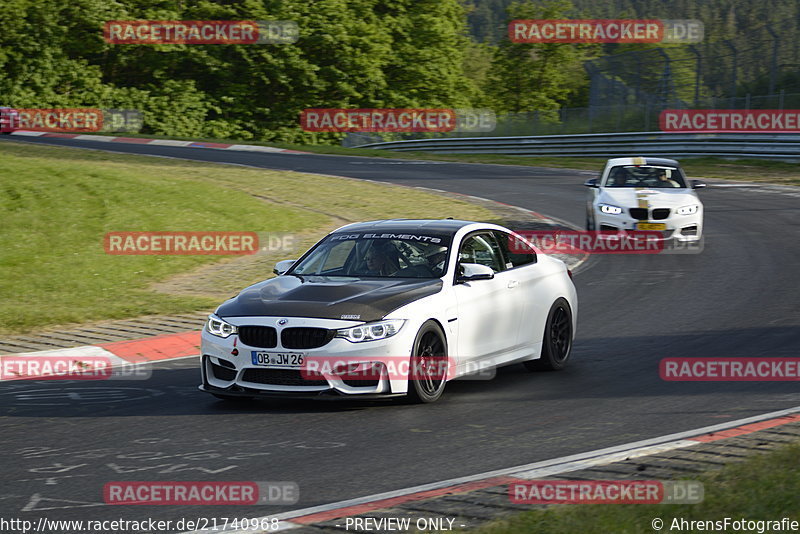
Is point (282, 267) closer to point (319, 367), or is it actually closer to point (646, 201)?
point (319, 367)

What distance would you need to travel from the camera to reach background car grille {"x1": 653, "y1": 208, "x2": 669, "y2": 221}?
1886 cm

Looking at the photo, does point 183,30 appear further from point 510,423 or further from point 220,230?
point 510,423

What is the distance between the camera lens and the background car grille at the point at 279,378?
8.09 m

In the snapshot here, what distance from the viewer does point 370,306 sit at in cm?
823

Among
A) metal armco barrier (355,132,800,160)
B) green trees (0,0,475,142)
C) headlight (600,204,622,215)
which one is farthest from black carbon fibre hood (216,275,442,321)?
green trees (0,0,475,142)

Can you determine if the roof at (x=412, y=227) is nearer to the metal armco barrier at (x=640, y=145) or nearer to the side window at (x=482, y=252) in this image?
the side window at (x=482, y=252)

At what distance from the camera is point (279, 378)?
815 cm

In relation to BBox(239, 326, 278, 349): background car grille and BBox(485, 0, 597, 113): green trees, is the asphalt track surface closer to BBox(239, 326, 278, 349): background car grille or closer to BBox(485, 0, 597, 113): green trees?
BBox(239, 326, 278, 349): background car grille

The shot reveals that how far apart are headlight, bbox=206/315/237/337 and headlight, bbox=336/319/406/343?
89cm

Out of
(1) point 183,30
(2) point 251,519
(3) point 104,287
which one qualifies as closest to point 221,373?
(2) point 251,519

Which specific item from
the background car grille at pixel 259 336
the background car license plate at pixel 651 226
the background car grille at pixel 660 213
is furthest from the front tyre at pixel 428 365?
the background car grille at pixel 660 213

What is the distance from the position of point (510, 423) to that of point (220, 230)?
11.8m

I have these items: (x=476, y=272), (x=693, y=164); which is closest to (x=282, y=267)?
(x=476, y=272)

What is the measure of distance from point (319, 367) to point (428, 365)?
910 mm
